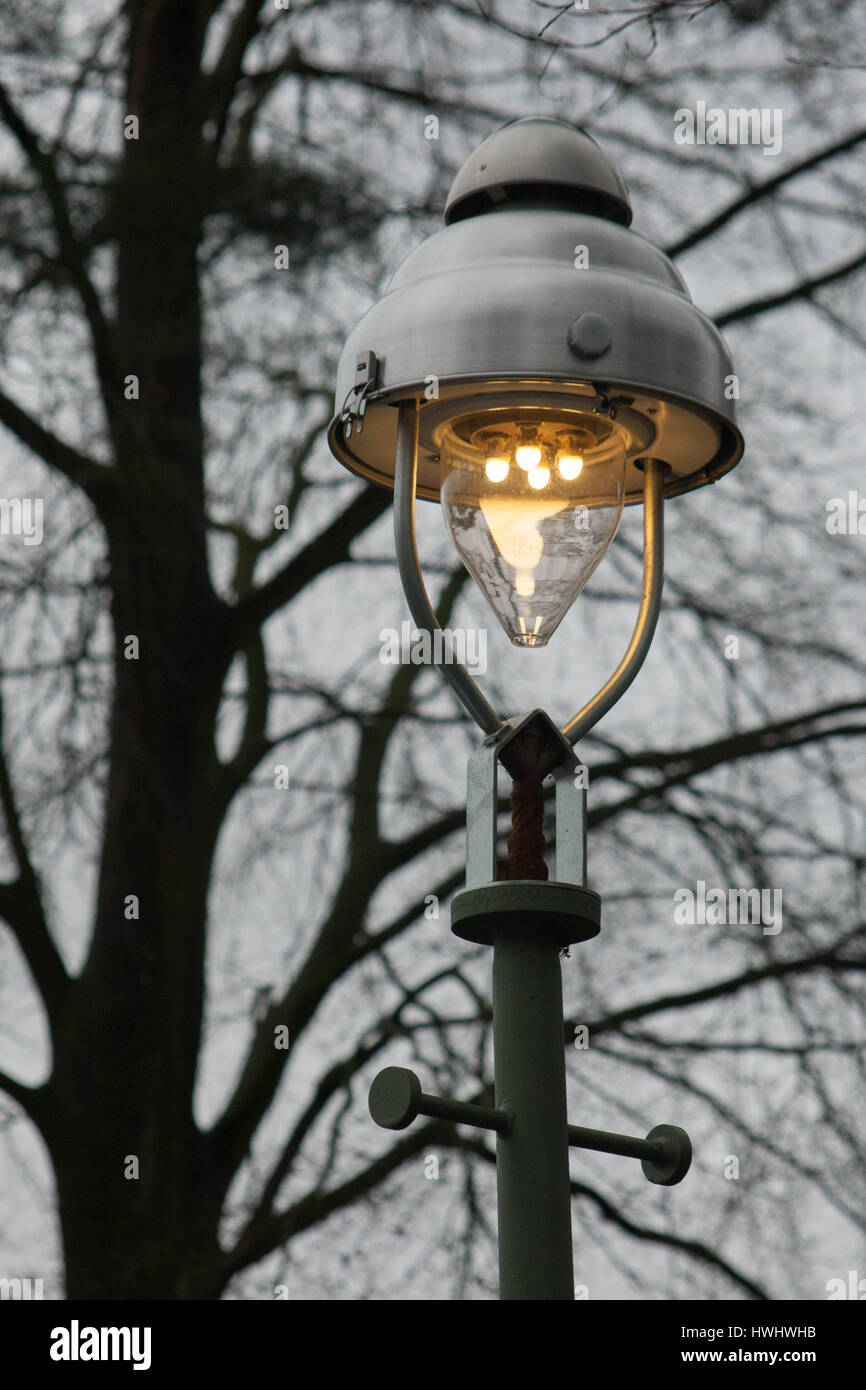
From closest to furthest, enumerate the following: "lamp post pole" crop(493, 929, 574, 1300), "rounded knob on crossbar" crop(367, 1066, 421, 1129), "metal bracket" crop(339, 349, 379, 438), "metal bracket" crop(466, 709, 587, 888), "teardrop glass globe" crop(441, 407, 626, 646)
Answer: "rounded knob on crossbar" crop(367, 1066, 421, 1129), "lamp post pole" crop(493, 929, 574, 1300), "metal bracket" crop(466, 709, 587, 888), "metal bracket" crop(339, 349, 379, 438), "teardrop glass globe" crop(441, 407, 626, 646)

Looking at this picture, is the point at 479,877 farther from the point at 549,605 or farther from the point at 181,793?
the point at 181,793

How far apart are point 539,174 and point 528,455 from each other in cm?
34

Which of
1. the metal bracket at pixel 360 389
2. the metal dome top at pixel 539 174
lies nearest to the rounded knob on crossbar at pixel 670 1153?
the metal bracket at pixel 360 389

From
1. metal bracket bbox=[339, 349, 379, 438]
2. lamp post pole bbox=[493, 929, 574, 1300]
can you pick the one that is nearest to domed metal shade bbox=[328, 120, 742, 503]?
metal bracket bbox=[339, 349, 379, 438]

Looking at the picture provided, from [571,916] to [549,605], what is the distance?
44 cm

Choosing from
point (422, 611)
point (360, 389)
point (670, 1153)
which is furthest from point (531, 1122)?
point (360, 389)

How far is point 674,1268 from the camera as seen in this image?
19.5 ft

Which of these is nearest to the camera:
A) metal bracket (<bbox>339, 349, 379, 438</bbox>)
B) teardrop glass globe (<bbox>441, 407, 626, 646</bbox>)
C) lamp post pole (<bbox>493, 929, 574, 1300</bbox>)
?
lamp post pole (<bbox>493, 929, 574, 1300</bbox>)

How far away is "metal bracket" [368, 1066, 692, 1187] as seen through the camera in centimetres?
199

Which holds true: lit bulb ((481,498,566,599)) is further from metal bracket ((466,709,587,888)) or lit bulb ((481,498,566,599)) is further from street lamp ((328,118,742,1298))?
metal bracket ((466,709,587,888))

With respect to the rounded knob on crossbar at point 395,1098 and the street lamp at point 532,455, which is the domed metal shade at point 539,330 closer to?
the street lamp at point 532,455

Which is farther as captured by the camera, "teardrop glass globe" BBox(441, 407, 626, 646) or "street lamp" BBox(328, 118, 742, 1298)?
"teardrop glass globe" BBox(441, 407, 626, 646)

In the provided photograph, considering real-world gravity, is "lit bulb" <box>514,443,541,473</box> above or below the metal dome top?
below

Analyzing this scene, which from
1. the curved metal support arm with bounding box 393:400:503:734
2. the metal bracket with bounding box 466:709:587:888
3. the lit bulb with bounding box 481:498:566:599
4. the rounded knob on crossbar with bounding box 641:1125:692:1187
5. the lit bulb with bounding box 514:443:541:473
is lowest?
the rounded knob on crossbar with bounding box 641:1125:692:1187
